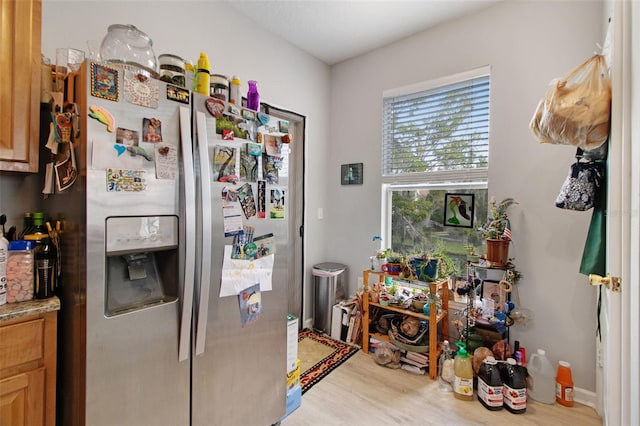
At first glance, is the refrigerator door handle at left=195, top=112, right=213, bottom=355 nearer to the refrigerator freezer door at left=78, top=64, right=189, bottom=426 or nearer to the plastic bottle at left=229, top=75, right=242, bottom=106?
the refrigerator freezer door at left=78, top=64, right=189, bottom=426

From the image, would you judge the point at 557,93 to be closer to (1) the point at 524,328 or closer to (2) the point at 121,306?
(1) the point at 524,328

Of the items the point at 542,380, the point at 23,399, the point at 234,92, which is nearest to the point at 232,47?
the point at 234,92

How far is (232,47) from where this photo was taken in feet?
7.50

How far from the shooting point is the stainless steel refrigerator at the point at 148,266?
3.43ft

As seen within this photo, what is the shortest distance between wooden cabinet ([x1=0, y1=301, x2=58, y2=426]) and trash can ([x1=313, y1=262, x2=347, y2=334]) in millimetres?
2051

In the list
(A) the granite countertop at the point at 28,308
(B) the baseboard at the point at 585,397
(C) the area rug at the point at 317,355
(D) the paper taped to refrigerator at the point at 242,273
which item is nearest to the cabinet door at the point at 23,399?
(A) the granite countertop at the point at 28,308

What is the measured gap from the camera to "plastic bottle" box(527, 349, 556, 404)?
74.5 inches

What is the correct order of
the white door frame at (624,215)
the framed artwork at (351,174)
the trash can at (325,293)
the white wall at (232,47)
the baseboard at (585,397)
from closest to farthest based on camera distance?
the white door frame at (624,215)
the white wall at (232,47)
the baseboard at (585,397)
the trash can at (325,293)
the framed artwork at (351,174)

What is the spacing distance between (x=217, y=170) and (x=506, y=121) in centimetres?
207

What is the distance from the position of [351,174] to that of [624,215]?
2.15 meters

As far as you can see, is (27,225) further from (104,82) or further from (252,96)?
(252,96)

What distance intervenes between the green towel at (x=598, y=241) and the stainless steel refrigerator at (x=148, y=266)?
167cm

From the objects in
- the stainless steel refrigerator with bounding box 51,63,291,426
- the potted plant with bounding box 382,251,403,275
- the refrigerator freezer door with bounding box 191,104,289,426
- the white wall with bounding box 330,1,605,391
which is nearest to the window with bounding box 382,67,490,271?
the white wall with bounding box 330,1,605,391

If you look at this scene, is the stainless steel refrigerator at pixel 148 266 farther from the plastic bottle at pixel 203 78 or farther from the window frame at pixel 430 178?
the window frame at pixel 430 178
